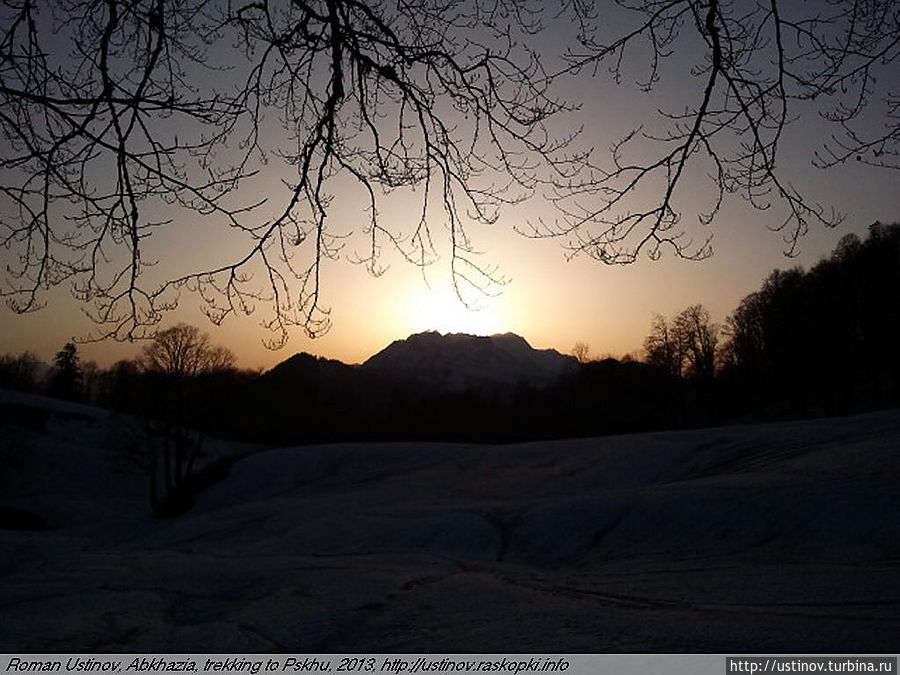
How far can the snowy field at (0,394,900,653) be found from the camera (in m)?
4.66

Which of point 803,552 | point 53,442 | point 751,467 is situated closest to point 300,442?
point 53,442

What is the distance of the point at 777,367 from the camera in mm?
48906

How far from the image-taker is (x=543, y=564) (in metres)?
11.2

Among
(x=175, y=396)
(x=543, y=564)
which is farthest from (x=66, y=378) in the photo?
(x=543, y=564)

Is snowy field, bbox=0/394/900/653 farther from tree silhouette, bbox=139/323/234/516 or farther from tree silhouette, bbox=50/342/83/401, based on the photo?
tree silhouette, bbox=50/342/83/401

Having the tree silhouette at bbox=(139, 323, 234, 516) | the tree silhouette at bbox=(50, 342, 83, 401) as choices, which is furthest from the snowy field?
the tree silhouette at bbox=(50, 342, 83, 401)

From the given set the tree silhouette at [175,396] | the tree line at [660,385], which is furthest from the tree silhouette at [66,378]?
the tree silhouette at [175,396]

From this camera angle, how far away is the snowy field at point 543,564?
15.3ft

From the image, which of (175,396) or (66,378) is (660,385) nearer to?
(175,396)

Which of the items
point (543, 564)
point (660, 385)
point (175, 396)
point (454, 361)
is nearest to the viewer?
point (543, 564)

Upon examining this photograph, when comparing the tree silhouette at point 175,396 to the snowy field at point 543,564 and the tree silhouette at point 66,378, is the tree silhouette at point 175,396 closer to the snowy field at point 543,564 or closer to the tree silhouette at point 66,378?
the snowy field at point 543,564

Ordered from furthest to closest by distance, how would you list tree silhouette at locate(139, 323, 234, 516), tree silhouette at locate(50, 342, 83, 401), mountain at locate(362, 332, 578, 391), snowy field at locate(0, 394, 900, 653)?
mountain at locate(362, 332, 578, 391), tree silhouette at locate(50, 342, 83, 401), tree silhouette at locate(139, 323, 234, 516), snowy field at locate(0, 394, 900, 653)

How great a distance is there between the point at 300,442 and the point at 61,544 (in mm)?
34208

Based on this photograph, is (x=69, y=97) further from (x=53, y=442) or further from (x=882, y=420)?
(x=53, y=442)
